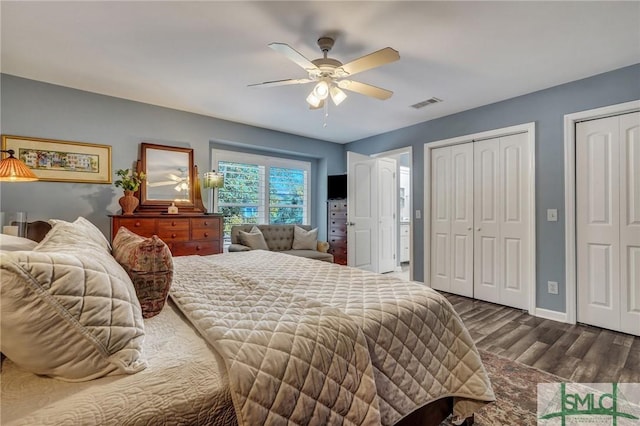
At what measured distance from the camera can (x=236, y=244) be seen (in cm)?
423

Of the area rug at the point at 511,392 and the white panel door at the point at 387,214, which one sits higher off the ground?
the white panel door at the point at 387,214

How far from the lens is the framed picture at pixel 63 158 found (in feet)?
9.60

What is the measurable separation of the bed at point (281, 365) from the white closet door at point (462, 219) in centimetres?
274

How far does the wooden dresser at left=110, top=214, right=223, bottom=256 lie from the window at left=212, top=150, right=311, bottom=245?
3.80 ft

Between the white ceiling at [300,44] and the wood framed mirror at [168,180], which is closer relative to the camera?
the white ceiling at [300,44]

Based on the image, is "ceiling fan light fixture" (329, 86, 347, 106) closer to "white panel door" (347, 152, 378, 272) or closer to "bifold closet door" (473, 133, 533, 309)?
"white panel door" (347, 152, 378, 272)

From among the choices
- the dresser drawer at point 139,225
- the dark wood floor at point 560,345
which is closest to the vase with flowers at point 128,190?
the dresser drawer at point 139,225

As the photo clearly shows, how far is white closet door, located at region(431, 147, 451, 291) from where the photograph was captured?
4129 millimetres

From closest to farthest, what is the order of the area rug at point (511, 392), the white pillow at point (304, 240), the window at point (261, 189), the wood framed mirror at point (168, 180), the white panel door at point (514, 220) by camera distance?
the area rug at point (511, 392), the white panel door at point (514, 220), the wood framed mirror at point (168, 180), the white pillow at point (304, 240), the window at point (261, 189)

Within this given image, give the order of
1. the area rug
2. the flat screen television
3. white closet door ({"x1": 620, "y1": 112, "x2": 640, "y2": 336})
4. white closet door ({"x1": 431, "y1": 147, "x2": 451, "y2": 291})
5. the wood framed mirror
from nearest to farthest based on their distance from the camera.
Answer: the area rug, white closet door ({"x1": 620, "y1": 112, "x2": 640, "y2": 336}), the wood framed mirror, white closet door ({"x1": 431, "y1": 147, "x2": 451, "y2": 291}), the flat screen television

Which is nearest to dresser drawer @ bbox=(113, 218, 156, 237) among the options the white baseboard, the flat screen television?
the flat screen television

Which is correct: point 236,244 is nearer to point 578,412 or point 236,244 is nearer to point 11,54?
point 11,54

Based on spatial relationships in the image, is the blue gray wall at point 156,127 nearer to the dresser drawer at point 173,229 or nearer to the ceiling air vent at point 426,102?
the ceiling air vent at point 426,102

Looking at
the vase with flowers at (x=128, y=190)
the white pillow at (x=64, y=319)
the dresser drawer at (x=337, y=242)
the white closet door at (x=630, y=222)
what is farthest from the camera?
the dresser drawer at (x=337, y=242)
